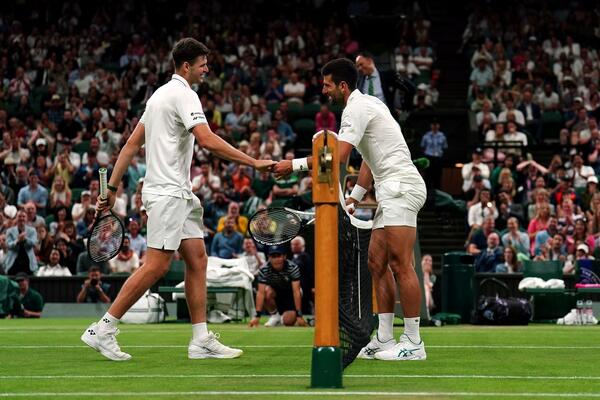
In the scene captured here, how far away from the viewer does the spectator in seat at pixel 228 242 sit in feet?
71.4

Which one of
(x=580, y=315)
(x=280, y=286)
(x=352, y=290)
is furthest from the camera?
(x=580, y=315)

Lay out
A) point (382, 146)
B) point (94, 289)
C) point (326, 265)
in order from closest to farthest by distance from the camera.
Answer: point (326, 265) < point (382, 146) < point (94, 289)

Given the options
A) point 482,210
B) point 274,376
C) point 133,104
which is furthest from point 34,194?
point 274,376

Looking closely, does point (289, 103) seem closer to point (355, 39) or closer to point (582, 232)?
point (355, 39)

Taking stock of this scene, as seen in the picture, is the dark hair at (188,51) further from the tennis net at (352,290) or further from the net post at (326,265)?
the net post at (326,265)

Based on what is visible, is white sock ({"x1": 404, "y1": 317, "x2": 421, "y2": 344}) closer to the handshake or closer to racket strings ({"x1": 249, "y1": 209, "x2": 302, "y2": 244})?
racket strings ({"x1": 249, "y1": 209, "x2": 302, "y2": 244})

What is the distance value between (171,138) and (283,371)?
2147 mm

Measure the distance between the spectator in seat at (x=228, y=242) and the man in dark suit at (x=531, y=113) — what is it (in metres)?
8.34

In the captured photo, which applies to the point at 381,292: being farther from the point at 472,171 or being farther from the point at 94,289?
the point at 472,171

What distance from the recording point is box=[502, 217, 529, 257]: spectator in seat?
21719 mm

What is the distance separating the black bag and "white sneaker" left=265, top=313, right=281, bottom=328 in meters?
2.80

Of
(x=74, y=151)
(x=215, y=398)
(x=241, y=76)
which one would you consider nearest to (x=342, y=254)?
(x=215, y=398)

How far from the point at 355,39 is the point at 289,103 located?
3.66 m

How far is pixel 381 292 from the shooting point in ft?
32.5
